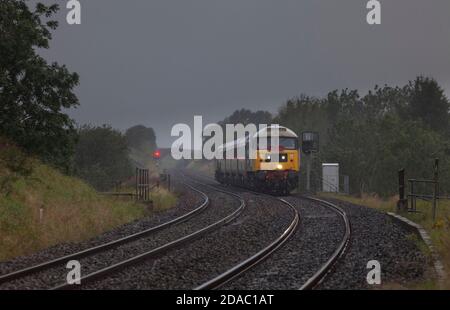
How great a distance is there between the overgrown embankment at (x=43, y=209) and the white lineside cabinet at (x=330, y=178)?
15426 millimetres

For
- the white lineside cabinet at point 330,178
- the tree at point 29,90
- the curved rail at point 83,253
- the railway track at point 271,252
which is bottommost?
the curved rail at point 83,253

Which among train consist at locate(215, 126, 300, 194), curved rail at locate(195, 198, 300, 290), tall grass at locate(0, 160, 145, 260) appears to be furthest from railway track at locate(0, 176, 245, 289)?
train consist at locate(215, 126, 300, 194)

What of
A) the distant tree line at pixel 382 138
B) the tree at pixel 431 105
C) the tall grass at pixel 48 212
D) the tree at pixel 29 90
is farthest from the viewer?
the tree at pixel 431 105

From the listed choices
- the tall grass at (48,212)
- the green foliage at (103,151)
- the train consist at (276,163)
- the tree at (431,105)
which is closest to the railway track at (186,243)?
the tall grass at (48,212)

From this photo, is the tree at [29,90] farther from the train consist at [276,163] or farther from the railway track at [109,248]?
the train consist at [276,163]

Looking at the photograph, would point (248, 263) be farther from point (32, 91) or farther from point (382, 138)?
point (382, 138)

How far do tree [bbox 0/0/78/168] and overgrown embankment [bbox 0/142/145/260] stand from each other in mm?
828

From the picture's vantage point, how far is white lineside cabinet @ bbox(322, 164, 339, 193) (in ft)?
119

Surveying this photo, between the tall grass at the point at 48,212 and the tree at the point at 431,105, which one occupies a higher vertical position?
the tree at the point at 431,105

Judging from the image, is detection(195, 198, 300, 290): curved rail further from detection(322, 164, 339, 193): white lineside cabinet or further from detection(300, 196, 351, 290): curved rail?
detection(322, 164, 339, 193): white lineside cabinet

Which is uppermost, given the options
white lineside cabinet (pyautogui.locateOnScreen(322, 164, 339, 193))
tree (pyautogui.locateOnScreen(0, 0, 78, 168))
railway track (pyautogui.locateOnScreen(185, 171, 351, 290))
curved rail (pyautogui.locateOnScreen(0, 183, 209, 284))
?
tree (pyautogui.locateOnScreen(0, 0, 78, 168))

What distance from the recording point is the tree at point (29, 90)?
71.2 ft

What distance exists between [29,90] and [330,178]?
1991 centimetres

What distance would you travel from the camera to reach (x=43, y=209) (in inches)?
→ 680
